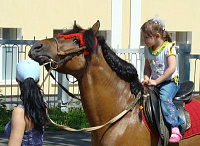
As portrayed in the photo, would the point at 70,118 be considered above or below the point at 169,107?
below

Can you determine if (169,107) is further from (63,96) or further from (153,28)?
(63,96)

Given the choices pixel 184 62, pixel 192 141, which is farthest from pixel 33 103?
pixel 184 62

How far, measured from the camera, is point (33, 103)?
5105 millimetres

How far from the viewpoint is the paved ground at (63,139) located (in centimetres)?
1070

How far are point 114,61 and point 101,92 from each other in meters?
0.33

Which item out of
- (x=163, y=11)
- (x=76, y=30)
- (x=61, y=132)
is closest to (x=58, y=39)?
(x=76, y=30)

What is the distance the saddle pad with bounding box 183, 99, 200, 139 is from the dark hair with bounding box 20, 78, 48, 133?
1.72m

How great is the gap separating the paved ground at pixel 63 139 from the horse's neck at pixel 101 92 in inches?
190

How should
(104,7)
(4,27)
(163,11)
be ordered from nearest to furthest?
(4,27), (104,7), (163,11)

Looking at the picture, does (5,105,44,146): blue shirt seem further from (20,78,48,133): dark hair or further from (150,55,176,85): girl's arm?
(150,55,176,85): girl's arm

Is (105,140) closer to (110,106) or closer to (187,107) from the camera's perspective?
(110,106)

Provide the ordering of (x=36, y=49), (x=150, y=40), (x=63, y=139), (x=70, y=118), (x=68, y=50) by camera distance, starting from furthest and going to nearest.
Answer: (x=70, y=118) → (x=63, y=139) → (x=150, y=40) → (x=68, y=50) → (x=36, y=49)

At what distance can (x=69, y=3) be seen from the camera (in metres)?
18.2

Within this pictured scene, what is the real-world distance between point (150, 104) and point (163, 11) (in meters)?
14.5
